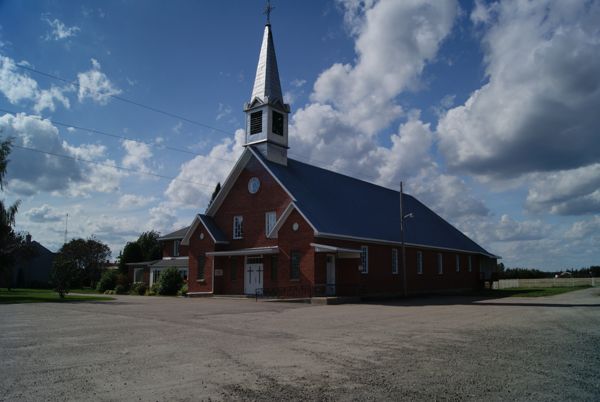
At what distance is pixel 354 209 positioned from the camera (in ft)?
114

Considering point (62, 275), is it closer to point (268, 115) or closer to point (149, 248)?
point (268, 115)

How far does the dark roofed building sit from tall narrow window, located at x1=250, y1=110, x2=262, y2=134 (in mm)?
70

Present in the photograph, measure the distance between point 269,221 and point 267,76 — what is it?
1064 cm

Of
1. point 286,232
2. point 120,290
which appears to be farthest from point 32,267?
point 286,232

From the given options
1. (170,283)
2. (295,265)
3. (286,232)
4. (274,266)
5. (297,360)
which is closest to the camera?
(297,360)

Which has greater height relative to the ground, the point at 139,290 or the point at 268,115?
the point at 268,115

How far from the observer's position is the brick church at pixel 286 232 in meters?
28.1

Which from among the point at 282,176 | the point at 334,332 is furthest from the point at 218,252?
the point at 334,332

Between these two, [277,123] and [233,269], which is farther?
[277,123]

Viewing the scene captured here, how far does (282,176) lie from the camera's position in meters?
31.4

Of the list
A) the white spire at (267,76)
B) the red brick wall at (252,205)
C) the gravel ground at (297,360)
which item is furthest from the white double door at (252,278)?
the gravel ground at (297,360)

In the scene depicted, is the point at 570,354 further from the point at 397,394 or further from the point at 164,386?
the point at 164,386

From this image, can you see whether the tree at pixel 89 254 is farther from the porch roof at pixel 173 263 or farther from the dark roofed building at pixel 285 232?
the dark roofed building at pixel 285 232

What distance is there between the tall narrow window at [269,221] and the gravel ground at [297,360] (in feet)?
50.8
